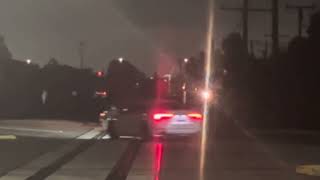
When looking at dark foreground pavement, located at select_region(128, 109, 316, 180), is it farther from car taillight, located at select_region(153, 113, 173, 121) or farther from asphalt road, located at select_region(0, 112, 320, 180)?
car taillight, located at select_region(153, 113, 173, 121)

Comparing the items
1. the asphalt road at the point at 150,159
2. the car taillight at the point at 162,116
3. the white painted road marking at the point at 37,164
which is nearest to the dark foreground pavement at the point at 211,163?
the asphalt road at the point at 150,159

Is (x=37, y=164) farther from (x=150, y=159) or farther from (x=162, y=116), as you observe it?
(x=162, y=116)

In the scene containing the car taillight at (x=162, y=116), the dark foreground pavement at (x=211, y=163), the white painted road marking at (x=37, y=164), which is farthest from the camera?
the car taillight at (x=162, y=116)

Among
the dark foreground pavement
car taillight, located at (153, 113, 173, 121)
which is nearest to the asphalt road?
the dark foreground pavement

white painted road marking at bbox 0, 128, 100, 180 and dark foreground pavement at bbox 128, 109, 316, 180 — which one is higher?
dark foreground pavement at bbox 128, 109, 316, 180

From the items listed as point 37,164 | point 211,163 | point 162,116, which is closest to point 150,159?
point 211,163

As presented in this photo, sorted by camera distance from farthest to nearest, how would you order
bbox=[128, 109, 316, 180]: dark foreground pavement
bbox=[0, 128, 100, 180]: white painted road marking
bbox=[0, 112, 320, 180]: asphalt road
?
bbox=[0, 112, 320, 180]: asphalt road
bbox=[128, 109, 316, 180]: dark foreground pavement
bbox=[0, 128, 100, 180]: white painted road marking

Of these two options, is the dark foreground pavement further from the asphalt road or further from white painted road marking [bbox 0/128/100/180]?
white painted road marking [bbox 0/128/100/180]

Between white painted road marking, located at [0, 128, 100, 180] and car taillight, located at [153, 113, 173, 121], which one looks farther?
car taillight, located at [153, 113, 173, 121]

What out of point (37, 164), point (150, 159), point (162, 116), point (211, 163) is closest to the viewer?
point (37, 164)

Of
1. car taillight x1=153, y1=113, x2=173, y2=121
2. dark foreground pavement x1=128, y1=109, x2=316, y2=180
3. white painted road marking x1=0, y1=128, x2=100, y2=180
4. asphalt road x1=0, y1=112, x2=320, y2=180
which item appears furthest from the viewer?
car taillight x1=153, y1=113, x2=173, y2=121

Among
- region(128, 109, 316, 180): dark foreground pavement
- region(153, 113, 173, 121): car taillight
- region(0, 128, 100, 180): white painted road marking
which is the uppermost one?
region(153, 113, 173, 121): car taillight

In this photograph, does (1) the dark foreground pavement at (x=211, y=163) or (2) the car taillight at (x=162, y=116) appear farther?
(2) the car taillight at (x=162, y=116)

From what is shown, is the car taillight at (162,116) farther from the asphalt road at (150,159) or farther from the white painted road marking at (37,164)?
the white painted road marking at (37,164)
